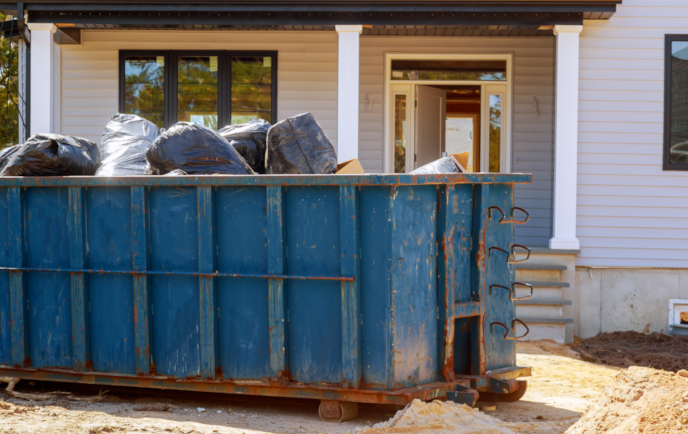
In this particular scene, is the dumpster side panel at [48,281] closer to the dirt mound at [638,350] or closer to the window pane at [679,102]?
the dirt mound at [638,350]

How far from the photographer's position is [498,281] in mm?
4637

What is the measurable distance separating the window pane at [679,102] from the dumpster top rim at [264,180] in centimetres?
492

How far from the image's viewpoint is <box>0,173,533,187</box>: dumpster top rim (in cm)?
397

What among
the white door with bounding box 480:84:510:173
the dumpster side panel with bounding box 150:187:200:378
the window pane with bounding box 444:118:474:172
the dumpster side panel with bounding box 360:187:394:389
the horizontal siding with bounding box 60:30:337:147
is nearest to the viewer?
the dumpster side panel with bounding box 360:187:394:389

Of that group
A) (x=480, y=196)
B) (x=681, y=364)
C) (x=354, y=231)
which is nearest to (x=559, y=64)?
(x=681, y=364)

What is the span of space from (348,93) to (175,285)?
4.44 m

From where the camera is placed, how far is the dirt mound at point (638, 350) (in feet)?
22.5

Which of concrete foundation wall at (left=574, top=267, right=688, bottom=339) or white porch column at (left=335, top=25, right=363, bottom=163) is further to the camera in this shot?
concrete foundation wall at (left=574, top=267, right=688, bottom=339)

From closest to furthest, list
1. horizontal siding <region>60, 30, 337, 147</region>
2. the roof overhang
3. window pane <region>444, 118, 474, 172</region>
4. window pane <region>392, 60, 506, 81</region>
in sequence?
the roof overhang, horizontal siding <region>60, 30, 337, 147</region>, window pane <region>392, 60, 506, 81</region>, window pane <region>444, 118, 474, 172</region>

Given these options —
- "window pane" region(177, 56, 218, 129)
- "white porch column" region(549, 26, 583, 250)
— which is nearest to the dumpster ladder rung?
"white porch column" region(549, 26, 583, 250)

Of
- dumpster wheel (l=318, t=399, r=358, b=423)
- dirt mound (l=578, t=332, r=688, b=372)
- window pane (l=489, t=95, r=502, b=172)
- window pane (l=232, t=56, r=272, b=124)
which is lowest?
dirt mound (l=578, t=332, r=688, b=372)

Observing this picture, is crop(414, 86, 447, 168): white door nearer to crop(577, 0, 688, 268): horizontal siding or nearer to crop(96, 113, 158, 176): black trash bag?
crop(577, 0, 688, 268): horizontal siding

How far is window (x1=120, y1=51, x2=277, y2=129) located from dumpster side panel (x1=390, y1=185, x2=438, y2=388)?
607cm

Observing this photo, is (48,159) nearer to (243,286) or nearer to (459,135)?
(243,286)
